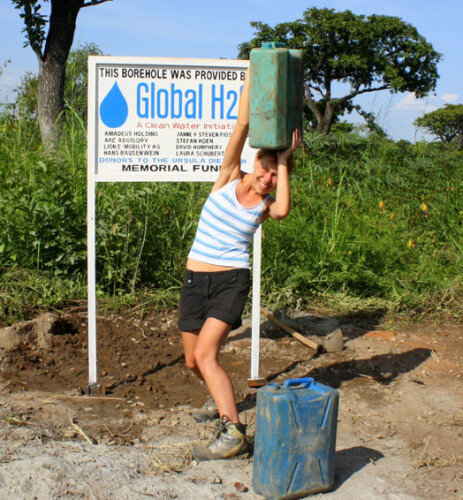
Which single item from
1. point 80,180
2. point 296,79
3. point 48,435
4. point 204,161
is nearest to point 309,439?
point 48,435

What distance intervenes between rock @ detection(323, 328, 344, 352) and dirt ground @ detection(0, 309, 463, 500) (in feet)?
0.25

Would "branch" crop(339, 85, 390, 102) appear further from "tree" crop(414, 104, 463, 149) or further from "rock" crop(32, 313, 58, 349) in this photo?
"rock" crop(32, 313, 58, 349)

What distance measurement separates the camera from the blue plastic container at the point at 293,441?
10.2 ft

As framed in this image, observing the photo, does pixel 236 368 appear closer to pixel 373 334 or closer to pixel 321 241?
pixel 373 334

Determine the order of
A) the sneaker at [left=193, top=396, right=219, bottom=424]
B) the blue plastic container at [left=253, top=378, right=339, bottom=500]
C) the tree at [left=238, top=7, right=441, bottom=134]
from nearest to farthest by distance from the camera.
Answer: the blue plastic container at [left=253, top=378, right=339, bottom=500]
the sneaker at [left=193, top=396, right=219, bottom=424]
the tree at [left=238, top=7, right=441, bottom=134]

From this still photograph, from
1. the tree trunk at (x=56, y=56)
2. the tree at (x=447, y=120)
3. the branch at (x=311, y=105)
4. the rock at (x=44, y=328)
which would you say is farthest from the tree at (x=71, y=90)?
the tree at (x=447, y=120)

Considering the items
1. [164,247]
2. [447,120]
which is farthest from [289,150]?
[447,120]

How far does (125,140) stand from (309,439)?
251 centimetres

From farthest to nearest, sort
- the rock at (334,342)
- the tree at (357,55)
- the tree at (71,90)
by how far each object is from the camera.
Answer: the tree at (357,55) → the tree at (71,90) → the rock at (334,342)

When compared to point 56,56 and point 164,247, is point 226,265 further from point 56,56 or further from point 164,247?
point 56,56

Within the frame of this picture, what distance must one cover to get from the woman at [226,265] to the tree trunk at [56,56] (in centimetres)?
805

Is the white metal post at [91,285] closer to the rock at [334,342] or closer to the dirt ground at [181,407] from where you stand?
the dirt ground at [181,407]

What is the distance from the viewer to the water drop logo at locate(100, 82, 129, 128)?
4.55 meters

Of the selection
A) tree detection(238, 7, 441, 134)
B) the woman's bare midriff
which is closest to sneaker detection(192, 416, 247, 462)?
the woman's bare midriff
